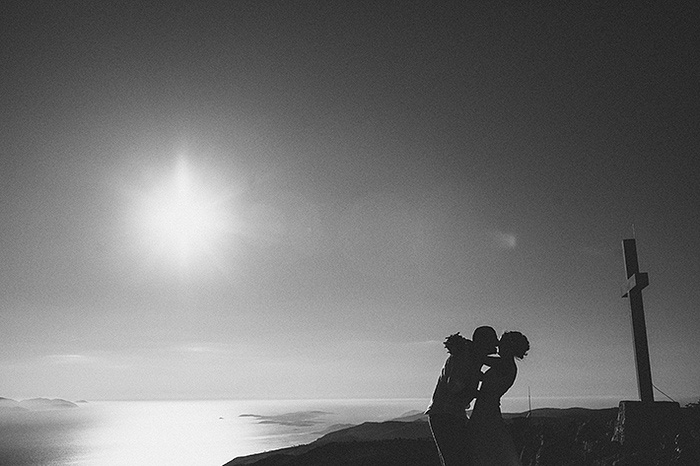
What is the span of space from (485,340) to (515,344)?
27 cm

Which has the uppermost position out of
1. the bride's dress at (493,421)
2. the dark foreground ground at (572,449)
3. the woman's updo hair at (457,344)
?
the woman's updo hair at (457,344)

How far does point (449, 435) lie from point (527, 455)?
26.2 feet

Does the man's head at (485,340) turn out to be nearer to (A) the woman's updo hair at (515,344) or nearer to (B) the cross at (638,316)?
(A) the woman's updo hair at (515,344)

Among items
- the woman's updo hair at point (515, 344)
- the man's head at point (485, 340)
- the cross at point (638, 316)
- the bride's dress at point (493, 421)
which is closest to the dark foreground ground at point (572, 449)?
the cross at point (638, 316)

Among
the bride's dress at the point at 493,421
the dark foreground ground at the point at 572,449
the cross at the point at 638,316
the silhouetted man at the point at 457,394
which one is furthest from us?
the cross at the point at 638,316

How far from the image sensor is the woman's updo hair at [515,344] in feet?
15.1

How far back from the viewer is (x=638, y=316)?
1150cm

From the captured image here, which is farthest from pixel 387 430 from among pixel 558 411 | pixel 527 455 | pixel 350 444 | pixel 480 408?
pixel 480 408

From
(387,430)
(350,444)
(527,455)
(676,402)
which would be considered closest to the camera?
(676,402)

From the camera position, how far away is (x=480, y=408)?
4641 millimetres

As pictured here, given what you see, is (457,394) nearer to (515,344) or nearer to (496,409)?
(496,409)

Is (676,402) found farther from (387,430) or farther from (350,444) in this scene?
(387,430)

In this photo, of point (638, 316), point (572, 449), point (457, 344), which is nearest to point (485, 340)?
point (457, 344)

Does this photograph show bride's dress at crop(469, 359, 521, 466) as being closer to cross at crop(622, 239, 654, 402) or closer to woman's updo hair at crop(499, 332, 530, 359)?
woman's updo hair at crop(499, 332, 530, 359)
